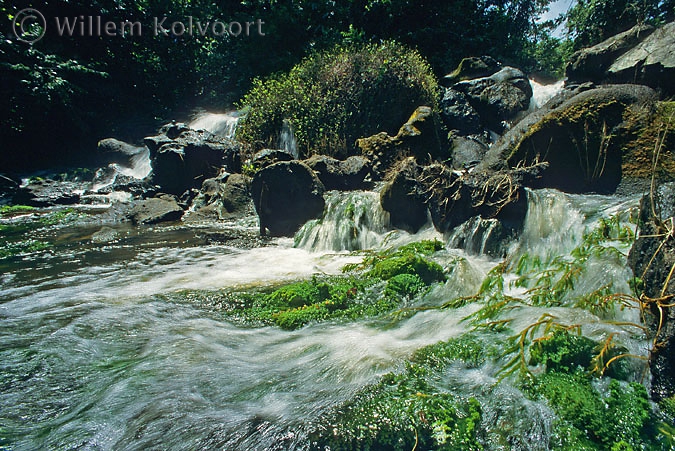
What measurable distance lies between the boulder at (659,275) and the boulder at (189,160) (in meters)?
12.2

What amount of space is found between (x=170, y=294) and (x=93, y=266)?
252 centimetres

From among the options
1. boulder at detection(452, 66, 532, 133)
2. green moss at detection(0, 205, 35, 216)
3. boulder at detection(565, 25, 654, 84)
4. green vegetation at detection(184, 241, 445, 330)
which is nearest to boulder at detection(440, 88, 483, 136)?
boulder at detection(452, 66, 532, 133)

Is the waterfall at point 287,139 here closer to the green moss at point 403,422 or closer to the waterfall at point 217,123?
the waterfall at point 217,123

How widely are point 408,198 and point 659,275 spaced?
16.5ft

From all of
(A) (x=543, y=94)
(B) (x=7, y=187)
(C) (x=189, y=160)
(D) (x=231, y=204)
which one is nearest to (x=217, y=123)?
(C) (x=189, y=160)

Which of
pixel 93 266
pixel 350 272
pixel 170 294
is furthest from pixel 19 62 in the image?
pixel 350 272

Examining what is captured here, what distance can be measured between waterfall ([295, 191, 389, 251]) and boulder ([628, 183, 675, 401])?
16.0 ft

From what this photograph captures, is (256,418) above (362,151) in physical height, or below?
below

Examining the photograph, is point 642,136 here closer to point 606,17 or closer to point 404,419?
point 404,419

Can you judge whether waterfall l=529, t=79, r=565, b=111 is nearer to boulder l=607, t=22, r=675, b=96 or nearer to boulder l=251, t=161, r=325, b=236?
boulder l=607, t=22, r=675, b=96

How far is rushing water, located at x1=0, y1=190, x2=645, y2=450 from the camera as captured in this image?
2.51m

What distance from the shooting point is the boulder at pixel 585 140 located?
6.70 m

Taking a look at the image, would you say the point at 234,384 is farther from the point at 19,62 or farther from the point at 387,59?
the point at 19,62

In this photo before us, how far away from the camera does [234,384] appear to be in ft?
10.1
